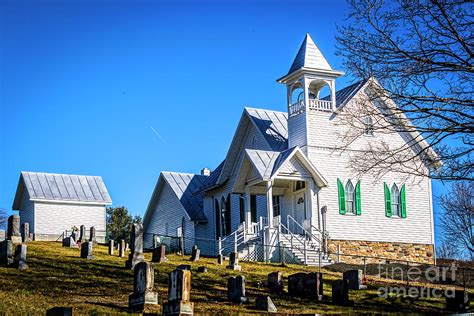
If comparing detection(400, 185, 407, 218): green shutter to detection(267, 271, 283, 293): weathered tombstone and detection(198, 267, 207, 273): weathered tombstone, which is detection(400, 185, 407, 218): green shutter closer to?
detection(198, 267, 207, 273): weathered tombstone

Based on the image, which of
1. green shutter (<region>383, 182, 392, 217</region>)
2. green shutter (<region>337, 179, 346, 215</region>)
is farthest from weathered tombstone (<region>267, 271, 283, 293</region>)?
green shutter (<region>383, 182, 392, 217</region>)

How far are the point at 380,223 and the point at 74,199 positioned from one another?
69.8ft

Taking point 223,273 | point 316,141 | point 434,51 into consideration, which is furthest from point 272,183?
point 434,51

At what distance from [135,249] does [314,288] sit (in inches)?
267

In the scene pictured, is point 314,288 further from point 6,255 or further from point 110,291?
point 6,255

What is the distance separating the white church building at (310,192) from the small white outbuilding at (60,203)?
12135mm

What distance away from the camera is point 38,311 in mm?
17016

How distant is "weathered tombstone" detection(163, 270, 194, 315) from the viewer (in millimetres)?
16516

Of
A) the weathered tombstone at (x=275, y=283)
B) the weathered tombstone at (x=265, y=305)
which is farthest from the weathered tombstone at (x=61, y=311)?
the weathered tombstone at (x=275, y=283)

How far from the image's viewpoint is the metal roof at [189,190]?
47312mm

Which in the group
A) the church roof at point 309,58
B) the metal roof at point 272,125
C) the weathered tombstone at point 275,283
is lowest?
the weathered tombstone at point 275,283

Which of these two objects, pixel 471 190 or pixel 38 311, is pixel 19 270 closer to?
pixel 38 311

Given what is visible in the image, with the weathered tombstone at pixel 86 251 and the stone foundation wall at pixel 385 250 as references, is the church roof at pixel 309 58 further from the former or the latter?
the weathered tombstone at pixel 86 251

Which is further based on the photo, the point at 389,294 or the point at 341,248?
the point at 341,248
